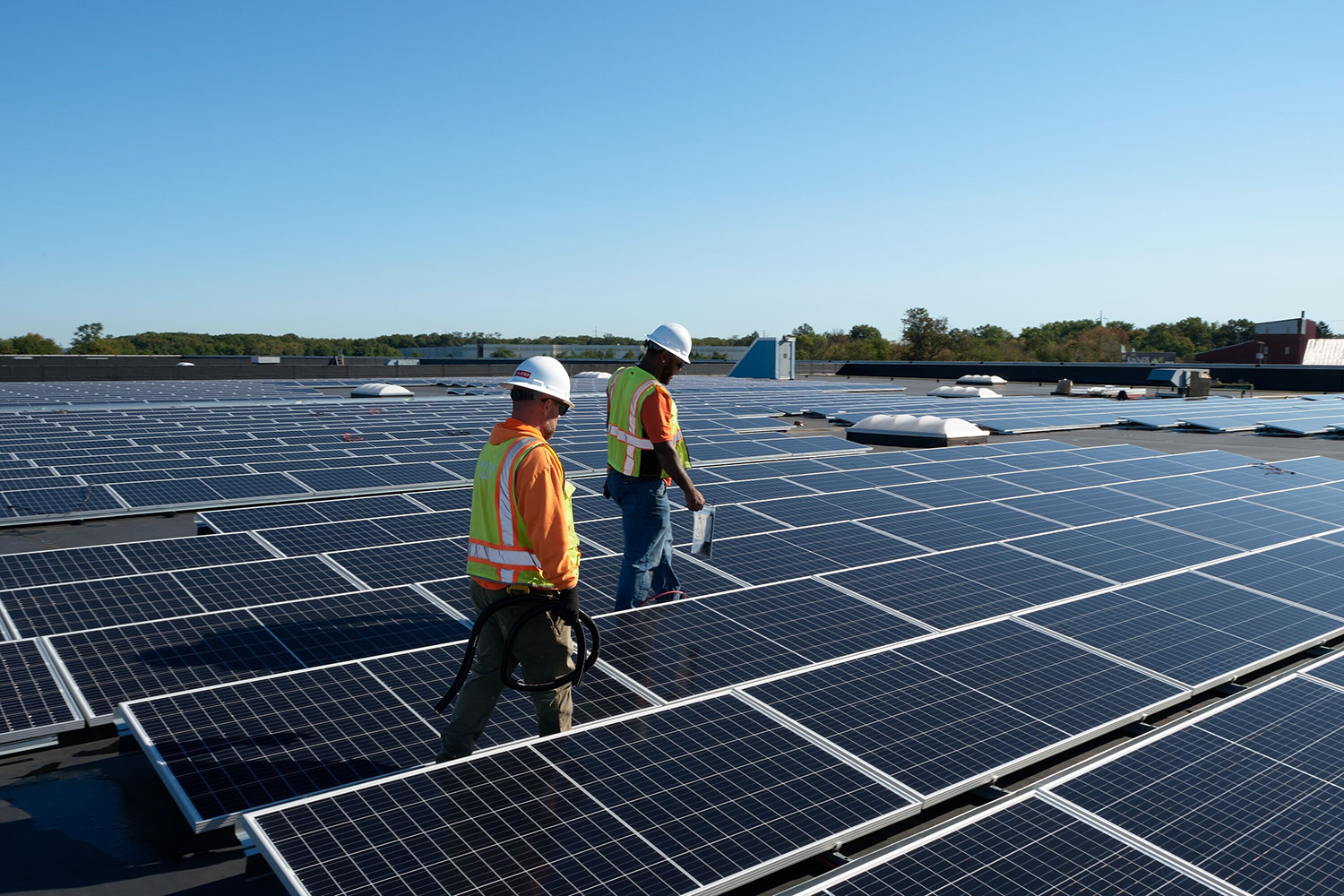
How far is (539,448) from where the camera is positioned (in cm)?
496

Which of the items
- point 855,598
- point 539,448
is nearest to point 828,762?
point 539,448

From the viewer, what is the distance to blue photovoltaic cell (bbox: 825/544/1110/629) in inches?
302

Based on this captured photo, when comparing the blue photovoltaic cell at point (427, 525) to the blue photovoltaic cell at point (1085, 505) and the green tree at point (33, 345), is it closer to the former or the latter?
the blue photovoltaic cell at point (1085, 505)

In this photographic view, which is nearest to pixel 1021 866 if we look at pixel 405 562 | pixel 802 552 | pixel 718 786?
pixel 718 786

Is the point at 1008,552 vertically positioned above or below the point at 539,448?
below

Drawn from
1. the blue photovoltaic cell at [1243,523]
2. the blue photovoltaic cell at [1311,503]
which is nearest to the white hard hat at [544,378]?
the blue photovoltaic cell at [1243,523]

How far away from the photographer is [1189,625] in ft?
24.1

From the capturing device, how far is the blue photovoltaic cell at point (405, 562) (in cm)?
850

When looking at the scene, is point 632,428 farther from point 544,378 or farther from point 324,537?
point 324,537

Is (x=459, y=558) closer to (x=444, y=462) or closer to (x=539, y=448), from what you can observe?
(x=539, y=448)

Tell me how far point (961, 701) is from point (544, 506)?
293 centimetres

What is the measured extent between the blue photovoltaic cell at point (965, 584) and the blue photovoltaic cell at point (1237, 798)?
2.28m

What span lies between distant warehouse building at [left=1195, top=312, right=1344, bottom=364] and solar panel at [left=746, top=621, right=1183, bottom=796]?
77.6 meters

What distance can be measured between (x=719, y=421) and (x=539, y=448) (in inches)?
814
